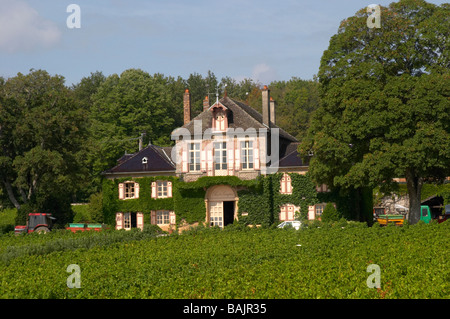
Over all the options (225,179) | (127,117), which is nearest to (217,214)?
(225,179)

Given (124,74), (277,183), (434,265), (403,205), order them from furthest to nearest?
(124,74) < (403,205) < (277,183) < (434,265)

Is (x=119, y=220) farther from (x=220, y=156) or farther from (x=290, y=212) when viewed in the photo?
(x=290, y=212)

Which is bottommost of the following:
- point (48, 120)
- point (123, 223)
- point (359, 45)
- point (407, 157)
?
point (123, 223)

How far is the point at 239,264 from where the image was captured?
2417cm

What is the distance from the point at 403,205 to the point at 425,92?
22527 millimetres

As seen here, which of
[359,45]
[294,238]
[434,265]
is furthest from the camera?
[359,45]

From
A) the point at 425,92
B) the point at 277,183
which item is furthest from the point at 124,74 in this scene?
the point at 425,92

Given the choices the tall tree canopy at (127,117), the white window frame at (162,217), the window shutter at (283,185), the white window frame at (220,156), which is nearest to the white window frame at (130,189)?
the white window frame at (162,217)

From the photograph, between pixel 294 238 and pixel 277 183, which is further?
pixel 277 183

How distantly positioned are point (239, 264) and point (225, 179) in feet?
75.6

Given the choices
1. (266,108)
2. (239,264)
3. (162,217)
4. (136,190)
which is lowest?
(239,264)

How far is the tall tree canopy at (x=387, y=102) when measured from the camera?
3784 cm
